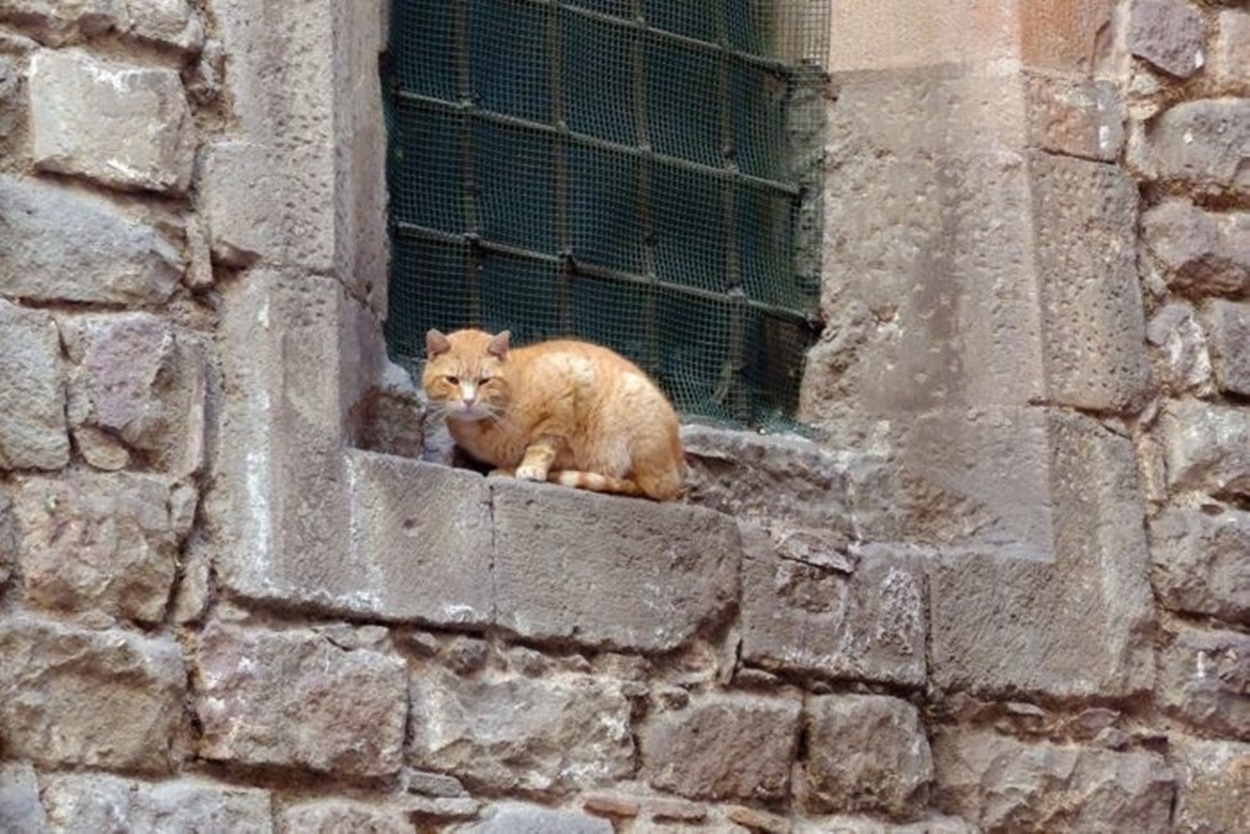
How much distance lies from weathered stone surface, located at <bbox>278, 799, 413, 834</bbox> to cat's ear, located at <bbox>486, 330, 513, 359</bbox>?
95 centimetres

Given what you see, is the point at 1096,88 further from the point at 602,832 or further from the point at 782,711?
the point at 602,832

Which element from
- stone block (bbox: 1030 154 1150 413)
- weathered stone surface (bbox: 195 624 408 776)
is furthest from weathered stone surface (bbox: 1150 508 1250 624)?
weathered stone surface (bbox: 195 624 408 776)

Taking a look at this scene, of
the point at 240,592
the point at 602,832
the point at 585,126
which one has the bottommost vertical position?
the point at 602,832

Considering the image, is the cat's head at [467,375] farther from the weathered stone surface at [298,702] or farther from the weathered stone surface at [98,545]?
the weathered stone surface at [98,545]

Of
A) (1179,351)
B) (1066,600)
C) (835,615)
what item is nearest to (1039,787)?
(1066,600)

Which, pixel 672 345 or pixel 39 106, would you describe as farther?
pixel 672 345

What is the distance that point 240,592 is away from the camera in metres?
5.08

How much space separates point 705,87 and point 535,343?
2.47ft

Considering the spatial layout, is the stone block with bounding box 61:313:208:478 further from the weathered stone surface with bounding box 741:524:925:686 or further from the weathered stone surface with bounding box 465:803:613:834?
the weathered stone surface with bounding box 741:524:925:686

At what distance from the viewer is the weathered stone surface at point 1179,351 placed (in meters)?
6.31

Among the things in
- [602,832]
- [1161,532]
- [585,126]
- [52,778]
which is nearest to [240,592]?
[52,778]

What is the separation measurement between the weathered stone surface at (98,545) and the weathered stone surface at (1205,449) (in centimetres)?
220

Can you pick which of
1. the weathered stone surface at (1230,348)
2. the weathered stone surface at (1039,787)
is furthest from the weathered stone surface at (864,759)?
the weathered stone surface at (1230,348)

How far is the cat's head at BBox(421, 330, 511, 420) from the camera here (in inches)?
223
